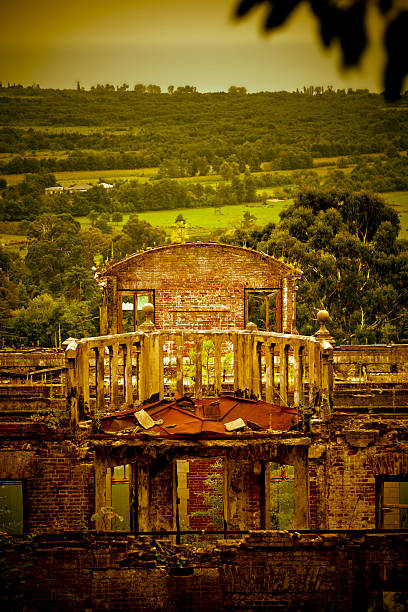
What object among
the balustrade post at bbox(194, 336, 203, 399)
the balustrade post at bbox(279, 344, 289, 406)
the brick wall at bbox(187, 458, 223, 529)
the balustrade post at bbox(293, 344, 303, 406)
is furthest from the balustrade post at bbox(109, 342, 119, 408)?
the brick wall at bbox(187, 458, 223, 529)

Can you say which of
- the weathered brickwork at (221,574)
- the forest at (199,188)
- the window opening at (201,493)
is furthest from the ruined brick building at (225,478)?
the forest at (199,188)

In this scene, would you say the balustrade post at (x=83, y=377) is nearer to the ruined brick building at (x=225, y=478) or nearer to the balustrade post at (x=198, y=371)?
the ruined brick building at (x=225, y=478)

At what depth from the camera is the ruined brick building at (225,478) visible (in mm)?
11031

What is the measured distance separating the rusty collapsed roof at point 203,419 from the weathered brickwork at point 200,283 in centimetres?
1135

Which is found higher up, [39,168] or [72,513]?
[39,168]

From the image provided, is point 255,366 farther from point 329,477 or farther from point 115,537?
point 115,537

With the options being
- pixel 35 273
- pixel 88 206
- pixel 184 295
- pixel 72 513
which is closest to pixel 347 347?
pixel 184 295

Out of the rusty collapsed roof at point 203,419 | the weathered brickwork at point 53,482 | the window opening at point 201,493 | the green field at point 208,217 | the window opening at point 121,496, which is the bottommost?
the window opening at point 121,496

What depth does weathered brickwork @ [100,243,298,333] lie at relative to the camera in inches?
929

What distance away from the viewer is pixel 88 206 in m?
60.8

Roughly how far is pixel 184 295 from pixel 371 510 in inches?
500

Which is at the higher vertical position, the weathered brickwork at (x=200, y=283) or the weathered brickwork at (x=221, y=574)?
the weathered brickwork at (x=200, y=283)

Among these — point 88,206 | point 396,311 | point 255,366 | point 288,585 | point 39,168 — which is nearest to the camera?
point 288,585

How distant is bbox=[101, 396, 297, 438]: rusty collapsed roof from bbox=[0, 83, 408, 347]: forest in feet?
64.7
